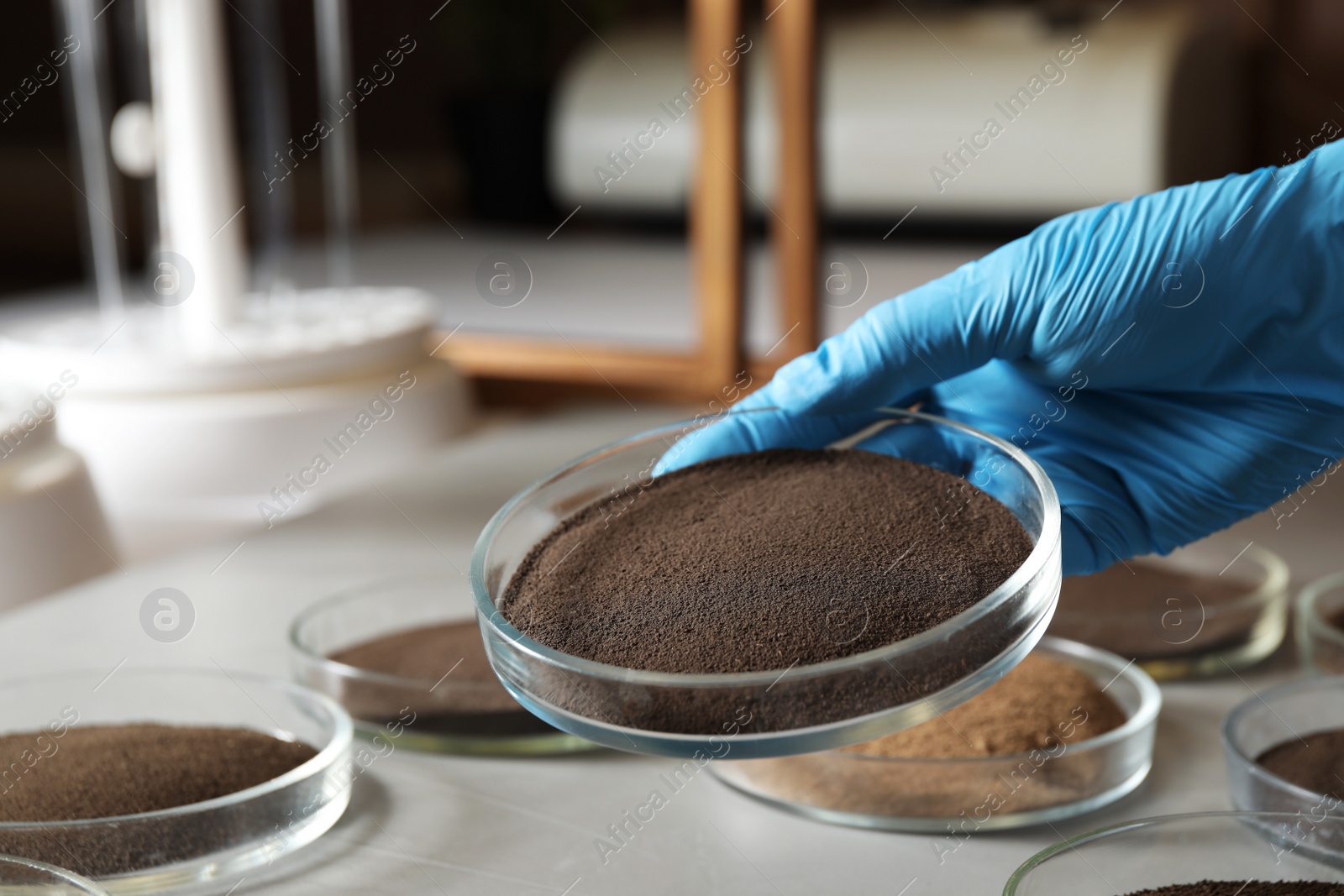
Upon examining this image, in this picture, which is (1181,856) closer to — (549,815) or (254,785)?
(549,815)

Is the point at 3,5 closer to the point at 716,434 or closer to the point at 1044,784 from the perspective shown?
the point at 716,434

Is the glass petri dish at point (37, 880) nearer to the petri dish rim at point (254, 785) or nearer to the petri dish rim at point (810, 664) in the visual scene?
the petri dish rim at point (254, 785)

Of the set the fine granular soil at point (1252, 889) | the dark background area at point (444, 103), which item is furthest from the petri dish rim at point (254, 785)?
the dark background area at point (444, 103)

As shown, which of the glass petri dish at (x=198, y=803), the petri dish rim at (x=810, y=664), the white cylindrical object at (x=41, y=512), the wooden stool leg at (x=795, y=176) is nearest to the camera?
the petri dish rim at (x=810, y=664)

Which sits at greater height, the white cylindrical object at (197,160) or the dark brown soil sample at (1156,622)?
the white cylindrical object at (197,160)

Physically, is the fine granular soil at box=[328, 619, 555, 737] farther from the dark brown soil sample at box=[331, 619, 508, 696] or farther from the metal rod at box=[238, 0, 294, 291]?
the metal rod at box=[238, 0, 294, 291]

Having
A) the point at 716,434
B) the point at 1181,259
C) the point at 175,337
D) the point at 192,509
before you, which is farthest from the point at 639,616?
the point at 175,337

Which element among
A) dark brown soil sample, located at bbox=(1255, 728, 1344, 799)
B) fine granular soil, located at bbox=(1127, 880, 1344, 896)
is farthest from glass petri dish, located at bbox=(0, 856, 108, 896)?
dark brown soil sample, located at bbox=(1255, 728, 1344, 799)
